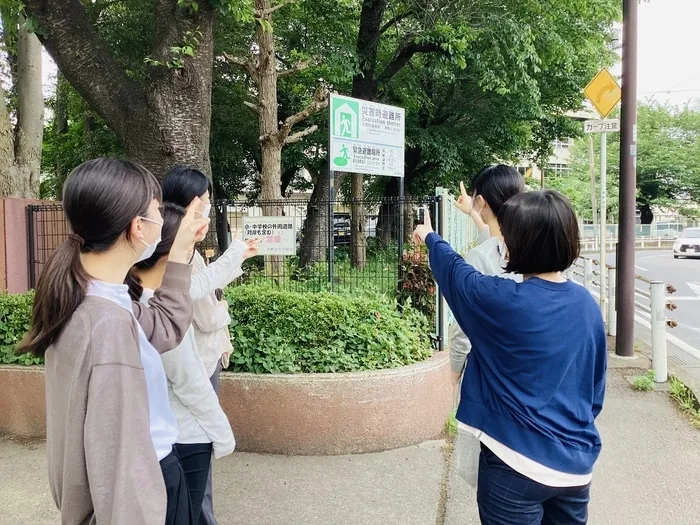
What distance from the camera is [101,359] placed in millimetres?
1271

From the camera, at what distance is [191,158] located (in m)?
4.93

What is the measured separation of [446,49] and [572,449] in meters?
9.87

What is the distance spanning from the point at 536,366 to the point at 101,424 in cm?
121

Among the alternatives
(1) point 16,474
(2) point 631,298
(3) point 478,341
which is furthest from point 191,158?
(2) point 631,298

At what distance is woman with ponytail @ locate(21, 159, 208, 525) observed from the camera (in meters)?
1.27

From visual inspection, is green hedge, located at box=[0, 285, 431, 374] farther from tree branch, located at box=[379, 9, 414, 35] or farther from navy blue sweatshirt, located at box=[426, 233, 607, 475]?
tree branch, located at box=[379, 9, 414, 35]

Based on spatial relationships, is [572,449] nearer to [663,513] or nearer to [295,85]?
[663,513]

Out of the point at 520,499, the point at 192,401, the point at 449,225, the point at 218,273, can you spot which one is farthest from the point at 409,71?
the point at 520,499

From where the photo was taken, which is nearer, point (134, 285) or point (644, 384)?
point (134, 285)

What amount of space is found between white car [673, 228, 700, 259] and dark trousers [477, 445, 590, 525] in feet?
82.5

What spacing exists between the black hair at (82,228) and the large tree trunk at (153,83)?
3.55 metres

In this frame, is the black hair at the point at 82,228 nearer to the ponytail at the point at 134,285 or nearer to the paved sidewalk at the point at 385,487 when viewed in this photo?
the ponytail at the point at 134,285

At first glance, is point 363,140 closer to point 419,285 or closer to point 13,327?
point 419,285

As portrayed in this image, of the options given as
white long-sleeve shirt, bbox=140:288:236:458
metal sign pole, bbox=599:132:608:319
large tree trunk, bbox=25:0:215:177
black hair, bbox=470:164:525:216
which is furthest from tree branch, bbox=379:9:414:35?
white long-sleeve shirt, bbox=140:288:236:458
